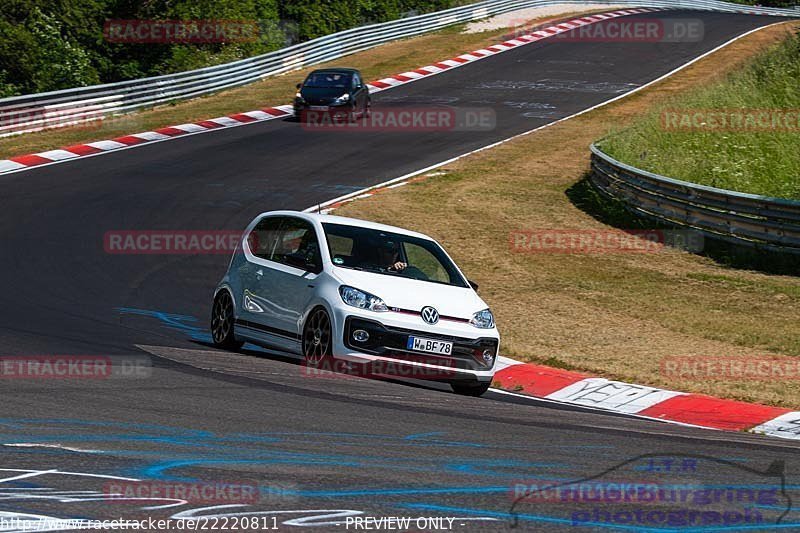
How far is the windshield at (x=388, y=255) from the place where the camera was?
11.8 metres

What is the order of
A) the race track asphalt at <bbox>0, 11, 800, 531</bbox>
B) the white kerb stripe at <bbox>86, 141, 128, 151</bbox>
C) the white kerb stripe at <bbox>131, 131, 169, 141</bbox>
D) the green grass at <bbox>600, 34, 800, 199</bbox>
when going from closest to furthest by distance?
the race track asphalt at <bbox>0, 11, 800, 531</bbox>, the green grass at <bbox>600, 34, 800, 199</bbox>, the white kerb stripe at <bbox>86, 141, 128, 151</bbox>, the white kerb stripe at <bbox>131, 131, 169, 141</bbox>

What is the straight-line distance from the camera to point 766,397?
11.9m

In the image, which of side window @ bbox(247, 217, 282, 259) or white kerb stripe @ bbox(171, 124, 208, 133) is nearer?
side window @ bbox(247, 217, 282, 259)

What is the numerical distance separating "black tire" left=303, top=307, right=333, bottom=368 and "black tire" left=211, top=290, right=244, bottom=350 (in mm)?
1344

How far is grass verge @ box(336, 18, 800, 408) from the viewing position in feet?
45.5

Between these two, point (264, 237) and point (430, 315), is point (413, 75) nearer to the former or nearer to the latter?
point (264, 237)

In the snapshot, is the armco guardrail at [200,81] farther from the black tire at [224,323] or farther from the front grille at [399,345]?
the front grille at [399,345]

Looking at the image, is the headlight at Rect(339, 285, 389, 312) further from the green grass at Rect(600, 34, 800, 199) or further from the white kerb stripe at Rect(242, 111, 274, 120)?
the white kerb stripe at Rect(242, 111, 274, 120)

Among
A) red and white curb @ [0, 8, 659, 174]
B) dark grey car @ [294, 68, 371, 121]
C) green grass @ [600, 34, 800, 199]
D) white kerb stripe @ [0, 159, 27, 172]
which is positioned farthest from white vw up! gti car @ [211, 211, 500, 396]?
dark grey car @ [294, 68, 371, 121]

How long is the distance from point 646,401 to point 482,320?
1.81 meters

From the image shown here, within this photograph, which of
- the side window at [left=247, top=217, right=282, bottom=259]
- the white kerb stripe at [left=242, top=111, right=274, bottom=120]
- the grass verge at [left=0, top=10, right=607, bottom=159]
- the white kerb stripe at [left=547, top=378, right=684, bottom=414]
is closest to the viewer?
the white kerb stripe at [left=547, top=378, right=684, bottom=414]

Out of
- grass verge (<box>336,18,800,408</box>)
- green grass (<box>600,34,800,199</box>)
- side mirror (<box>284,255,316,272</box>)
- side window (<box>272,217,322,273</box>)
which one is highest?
side window (<box>272,217,322,273</box>)

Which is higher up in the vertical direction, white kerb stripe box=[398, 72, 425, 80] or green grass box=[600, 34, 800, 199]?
white kerb stripe box=[398, 72, 425, 80]

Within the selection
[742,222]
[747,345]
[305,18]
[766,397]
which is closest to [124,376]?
[766,397]
